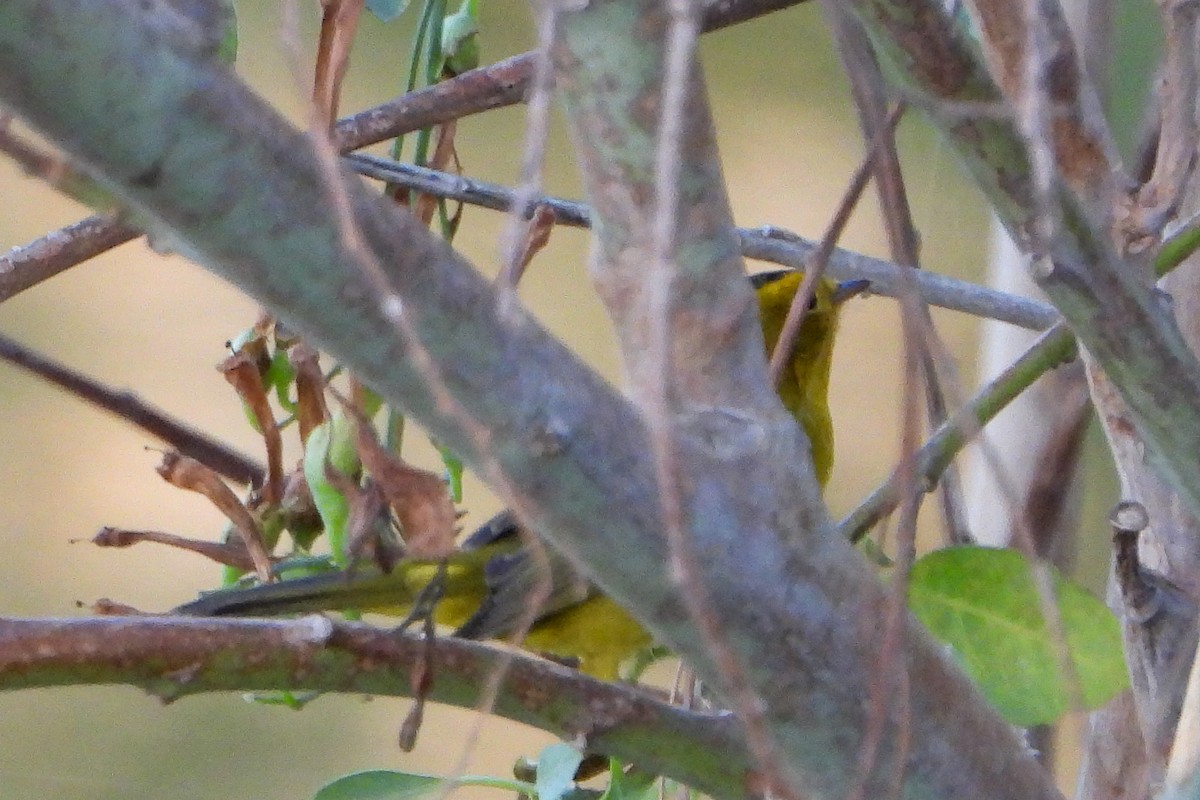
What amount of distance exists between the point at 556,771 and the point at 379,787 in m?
0.09

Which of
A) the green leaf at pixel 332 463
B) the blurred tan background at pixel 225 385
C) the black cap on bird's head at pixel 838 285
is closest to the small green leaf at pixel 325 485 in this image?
the green leaf at pixel 332 463

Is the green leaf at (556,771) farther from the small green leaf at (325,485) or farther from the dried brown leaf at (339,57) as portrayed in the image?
the dried brown leaf at (339,57)

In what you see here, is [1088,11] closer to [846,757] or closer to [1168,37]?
[1168,37]

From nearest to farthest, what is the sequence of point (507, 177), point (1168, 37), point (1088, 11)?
point (1168, 37) → point (1088, 11) → point (507, 177)

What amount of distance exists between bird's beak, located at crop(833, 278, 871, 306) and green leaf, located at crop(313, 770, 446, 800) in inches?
20.2

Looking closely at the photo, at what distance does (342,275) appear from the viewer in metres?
0.27

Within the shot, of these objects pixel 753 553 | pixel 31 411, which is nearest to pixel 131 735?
pixel 31 411

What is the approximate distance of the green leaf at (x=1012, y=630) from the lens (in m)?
0.53

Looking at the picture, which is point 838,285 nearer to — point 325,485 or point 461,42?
point 461,42

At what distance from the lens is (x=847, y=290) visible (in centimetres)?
99

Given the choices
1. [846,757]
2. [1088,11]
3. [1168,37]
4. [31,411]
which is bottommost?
[846,757]

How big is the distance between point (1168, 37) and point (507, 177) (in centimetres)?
93

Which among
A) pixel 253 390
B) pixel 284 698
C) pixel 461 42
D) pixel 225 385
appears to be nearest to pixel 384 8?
pixel 461 42

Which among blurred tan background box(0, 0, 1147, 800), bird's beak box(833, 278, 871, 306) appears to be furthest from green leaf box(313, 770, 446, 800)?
blurred tan background box(0, 0, 1147, 800)
